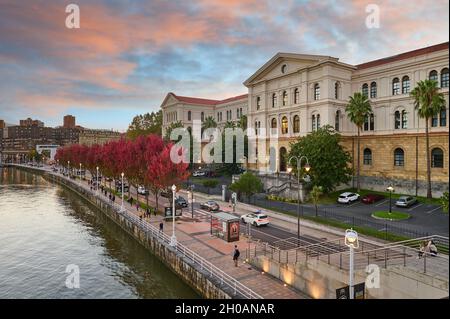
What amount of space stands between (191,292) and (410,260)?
13690 mm

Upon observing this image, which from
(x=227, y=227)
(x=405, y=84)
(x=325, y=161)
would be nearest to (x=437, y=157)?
(x=405, y=84)

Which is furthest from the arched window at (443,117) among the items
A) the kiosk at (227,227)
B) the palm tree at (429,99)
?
the kiosk at (227,227)

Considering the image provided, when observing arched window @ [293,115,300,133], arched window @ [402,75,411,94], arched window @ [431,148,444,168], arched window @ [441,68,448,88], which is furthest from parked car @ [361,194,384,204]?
arched window @ [293,115,300,133]

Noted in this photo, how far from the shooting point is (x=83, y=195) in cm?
7069

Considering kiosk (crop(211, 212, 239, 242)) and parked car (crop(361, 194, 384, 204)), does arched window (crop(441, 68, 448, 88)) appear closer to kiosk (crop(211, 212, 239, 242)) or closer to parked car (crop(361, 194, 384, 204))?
parked car (crop(361, 194, 384, 204))

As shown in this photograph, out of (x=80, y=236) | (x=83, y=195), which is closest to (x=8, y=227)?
(x=80, y=236)

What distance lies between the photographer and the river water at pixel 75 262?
23547mm

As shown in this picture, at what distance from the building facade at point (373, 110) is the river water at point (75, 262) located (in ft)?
111

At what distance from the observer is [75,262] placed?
2956cm

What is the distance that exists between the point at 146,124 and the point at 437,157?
107969 mm

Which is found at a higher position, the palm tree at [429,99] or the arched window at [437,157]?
the palm tree at [429,99]

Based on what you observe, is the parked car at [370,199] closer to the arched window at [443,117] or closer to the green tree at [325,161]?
the green tree at [325,161]

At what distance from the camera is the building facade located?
47969mm
